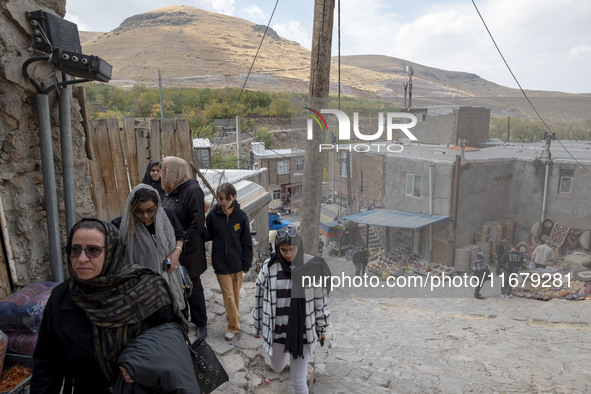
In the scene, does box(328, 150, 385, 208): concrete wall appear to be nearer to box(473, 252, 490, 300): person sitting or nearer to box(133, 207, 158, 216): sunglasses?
box(473, 252, 490, 300): person sitting

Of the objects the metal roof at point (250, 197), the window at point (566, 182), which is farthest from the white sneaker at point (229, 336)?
the window at point (566, 182)

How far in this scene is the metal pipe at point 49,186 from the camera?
9.18ft

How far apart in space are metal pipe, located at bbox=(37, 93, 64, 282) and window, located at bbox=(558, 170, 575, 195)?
172 inches

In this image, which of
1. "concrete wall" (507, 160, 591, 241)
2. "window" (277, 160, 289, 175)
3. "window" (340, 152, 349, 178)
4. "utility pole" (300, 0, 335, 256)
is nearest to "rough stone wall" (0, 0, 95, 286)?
"utility pole" (300, 0, 335, 256)

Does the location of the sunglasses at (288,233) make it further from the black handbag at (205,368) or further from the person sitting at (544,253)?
the person sitting at (544,253)

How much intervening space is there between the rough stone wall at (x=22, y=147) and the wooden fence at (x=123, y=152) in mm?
842

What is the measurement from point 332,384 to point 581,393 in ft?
7.51

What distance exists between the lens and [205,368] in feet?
6.63

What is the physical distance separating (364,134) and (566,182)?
6.26 ft

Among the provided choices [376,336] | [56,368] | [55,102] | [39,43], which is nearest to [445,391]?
[376,336]

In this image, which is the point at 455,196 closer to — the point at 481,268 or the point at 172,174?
the point at 481,268

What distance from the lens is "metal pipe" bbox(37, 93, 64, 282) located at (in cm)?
280

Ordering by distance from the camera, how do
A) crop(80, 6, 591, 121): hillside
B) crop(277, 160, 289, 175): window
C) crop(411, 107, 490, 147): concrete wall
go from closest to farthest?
crop(411, 107, 490, 147): concrete wall → crop(277, 160, 289, 175): window → crop(80, 6, 591, 121): hillside

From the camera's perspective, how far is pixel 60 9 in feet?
10.2
